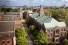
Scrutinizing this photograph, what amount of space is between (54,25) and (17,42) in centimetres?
1042

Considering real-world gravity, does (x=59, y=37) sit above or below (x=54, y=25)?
below

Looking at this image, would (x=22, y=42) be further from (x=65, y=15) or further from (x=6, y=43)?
(x=65, y=15)

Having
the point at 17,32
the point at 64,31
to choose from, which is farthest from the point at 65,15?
the point at 17,32

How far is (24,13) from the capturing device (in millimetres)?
77938

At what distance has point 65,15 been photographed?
5338 centimetres

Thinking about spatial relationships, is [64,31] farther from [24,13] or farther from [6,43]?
[24,13]

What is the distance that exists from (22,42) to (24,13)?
159 ft

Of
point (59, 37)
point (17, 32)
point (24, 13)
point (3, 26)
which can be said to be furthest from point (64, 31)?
point (24, 13)

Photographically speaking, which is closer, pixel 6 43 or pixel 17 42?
pixel 6 43

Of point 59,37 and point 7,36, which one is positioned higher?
point 7,36

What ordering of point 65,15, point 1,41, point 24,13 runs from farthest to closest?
point 24,13
point 65,15
point 1,41

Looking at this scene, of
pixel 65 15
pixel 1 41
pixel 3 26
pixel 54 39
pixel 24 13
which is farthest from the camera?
pixel 24 13

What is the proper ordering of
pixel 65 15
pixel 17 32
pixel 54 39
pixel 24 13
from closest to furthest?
pixel 17 32 → pixel 54 39 → pixel 65 15 → pixel 24 13

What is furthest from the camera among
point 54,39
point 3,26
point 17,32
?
point 54,39
